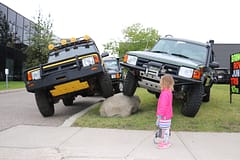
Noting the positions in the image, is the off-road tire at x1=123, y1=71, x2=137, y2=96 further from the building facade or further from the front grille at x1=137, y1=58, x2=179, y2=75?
the building facade

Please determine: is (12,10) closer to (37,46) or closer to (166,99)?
(37,46)

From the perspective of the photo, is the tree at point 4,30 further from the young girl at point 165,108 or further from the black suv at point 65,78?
the young girl at point 165,108

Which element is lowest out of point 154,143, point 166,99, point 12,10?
point 154,143

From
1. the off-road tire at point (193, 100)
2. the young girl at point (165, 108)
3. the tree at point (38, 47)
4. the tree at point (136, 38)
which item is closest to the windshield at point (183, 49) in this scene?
the off-road tire at point (193, 100)

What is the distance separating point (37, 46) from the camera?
37.6m

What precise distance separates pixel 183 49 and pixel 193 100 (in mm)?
1993

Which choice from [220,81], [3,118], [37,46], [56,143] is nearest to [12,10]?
[37,46]

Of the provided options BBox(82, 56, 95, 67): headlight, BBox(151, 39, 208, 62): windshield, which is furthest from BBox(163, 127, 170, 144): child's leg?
BBox(151, 39, 208, 62): windshield

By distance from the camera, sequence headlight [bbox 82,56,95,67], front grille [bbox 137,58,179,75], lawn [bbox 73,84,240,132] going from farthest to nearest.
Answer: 1. headlight [bbox 82,56,95,67]
2. front grille [bbox 137,58,179,75]
3. lawn [bbox 73,84,240,132]

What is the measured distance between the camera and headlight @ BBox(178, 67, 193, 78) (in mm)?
7977

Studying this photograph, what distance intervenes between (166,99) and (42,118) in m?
4.55

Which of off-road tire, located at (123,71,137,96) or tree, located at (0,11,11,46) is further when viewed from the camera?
tree, located at (0,11,11,46)

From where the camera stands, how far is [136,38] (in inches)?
1999

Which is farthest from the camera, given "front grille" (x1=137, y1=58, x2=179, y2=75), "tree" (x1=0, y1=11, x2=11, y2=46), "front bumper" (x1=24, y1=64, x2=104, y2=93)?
"tree" (x1=0, y1=11, x2=11, y2=46)
